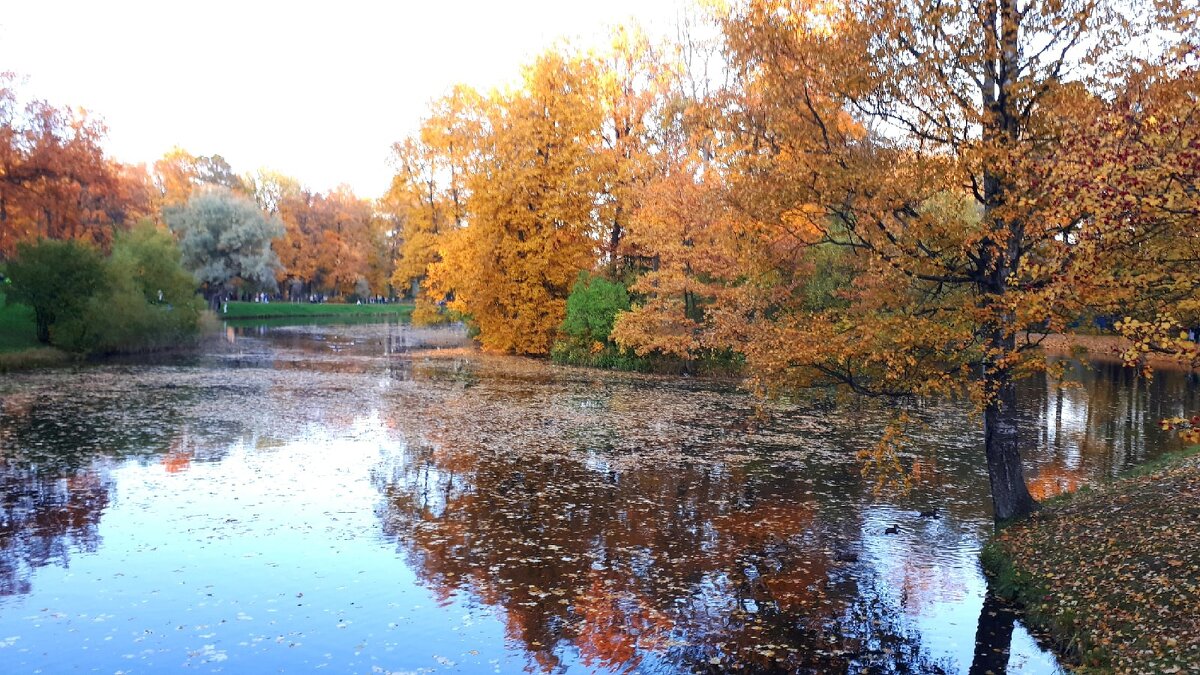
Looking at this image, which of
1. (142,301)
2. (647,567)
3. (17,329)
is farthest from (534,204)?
(647,567)

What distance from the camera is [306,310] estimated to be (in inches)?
3383

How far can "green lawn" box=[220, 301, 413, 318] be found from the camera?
253 ft

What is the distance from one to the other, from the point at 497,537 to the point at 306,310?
7835 centimetres

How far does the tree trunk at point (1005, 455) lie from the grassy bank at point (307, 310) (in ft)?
203

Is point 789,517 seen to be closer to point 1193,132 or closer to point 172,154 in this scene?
point 1193,132

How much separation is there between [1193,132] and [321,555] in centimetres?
1083

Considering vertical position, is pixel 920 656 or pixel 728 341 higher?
pixel 728 341

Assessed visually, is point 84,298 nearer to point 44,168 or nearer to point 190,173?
point 44,168

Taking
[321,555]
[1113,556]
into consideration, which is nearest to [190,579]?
[321,555]

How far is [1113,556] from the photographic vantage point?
33.6ft

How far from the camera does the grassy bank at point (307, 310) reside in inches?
3036

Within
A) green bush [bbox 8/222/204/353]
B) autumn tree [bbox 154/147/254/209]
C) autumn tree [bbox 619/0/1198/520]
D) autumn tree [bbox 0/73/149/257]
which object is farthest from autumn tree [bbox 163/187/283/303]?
autumn tree [bbox 619/0/1198/520]

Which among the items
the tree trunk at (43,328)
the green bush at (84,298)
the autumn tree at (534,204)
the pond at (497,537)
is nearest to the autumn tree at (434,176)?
the autumn tree at (534,204)

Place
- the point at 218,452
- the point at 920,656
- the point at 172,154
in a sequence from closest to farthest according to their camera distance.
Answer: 1. the point at 920,656
2. the point at 218,452
3. the point at 172,154
